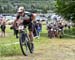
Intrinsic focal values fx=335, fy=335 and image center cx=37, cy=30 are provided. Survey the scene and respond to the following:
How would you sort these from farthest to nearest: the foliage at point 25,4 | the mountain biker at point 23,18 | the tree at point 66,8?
the foliage at point 25,4 → the tree at point 66,8 → the mountain biker at point 23,18

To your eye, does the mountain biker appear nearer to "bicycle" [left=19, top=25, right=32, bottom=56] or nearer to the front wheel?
"bicycle" [left=19, top=25, right=32, bottom=56]

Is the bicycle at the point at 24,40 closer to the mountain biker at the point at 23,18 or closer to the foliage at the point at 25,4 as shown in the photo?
the mountain biker at the point at 23,18

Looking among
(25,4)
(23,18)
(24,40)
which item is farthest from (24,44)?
(25,4)

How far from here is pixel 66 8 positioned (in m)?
33.1

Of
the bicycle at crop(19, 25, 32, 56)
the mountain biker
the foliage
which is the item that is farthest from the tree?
the bicycle at crop(19, 25, 32, 56)

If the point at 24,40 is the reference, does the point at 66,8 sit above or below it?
below

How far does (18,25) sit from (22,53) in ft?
3.28

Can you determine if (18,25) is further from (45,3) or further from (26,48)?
(45,3)

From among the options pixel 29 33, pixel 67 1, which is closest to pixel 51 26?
pixel 67 1

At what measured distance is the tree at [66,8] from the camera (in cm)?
3269

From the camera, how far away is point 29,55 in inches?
425

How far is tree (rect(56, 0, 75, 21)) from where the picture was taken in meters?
32.7

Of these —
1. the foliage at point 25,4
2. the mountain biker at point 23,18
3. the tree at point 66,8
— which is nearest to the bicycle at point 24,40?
the mountain biker at point 23,18

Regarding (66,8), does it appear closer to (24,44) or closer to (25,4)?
(25,4)
